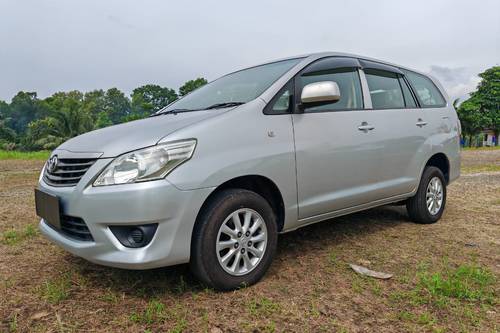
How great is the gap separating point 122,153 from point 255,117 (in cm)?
92

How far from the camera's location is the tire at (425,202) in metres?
4.06

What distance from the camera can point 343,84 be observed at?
3.36m

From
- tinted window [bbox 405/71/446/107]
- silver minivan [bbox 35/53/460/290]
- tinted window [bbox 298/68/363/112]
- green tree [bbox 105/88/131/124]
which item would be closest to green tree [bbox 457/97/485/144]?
tinted window [bbox 405/71/446/107]

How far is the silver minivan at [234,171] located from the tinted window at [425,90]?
2.00 feet

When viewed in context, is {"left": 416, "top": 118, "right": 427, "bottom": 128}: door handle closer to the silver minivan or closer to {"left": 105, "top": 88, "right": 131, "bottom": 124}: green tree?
the silver minivan

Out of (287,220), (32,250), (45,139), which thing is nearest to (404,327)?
(287,220)

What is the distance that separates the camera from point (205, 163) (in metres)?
2.29

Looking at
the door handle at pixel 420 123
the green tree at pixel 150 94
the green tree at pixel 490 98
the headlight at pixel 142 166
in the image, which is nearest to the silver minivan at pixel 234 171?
the headlight at pixel 142 166

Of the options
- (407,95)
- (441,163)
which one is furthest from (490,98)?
(407,95)

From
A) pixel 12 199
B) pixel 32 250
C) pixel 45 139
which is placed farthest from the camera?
pixel 45 139

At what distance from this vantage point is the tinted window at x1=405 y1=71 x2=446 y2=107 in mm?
4210

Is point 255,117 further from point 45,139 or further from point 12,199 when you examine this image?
point 45,139

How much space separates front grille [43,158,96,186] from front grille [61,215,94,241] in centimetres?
22

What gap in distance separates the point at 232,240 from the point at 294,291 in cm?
53
